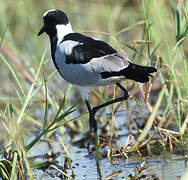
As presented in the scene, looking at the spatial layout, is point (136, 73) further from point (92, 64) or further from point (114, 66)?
point (92, 64)

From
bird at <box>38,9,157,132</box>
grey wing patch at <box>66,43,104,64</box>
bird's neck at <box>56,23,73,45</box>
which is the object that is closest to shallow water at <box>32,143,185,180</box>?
bird at <box>38,9,157,132</box>

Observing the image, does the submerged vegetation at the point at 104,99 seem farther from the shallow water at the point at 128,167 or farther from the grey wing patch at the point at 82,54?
the grey wing patch at the point at 82,54

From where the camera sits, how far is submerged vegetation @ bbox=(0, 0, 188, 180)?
390 cm

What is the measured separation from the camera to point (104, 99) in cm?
490

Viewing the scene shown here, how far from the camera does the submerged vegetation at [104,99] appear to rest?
3.90m

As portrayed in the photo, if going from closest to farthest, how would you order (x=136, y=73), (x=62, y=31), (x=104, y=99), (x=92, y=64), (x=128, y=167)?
(x=136, y=73) < (x=92, y=64) < (x=128, y=167) < (x=62, y=31) < (x=104, y=99)

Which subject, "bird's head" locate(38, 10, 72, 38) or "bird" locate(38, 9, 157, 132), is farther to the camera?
"bird's head" locate(38, 10, 72, 38)

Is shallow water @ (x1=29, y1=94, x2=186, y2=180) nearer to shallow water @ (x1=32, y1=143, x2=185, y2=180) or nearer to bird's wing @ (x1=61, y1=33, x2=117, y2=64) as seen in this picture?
shallow water @ (x1=32, y1=143, x2=185, y2=180)

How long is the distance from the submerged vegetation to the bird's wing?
0.23 metres

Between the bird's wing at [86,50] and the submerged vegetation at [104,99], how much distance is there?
23cm

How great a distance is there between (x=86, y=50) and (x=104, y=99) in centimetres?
108

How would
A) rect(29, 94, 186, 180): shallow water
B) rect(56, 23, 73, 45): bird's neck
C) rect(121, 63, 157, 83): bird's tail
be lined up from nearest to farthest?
rect(121, 63, 157, 83): bird's tail
rect(29, 94, 186, 180): shallow water
rect(56, 23, 73, 45): bird's neck

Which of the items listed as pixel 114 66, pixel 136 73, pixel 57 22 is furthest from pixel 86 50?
pixel 57 22

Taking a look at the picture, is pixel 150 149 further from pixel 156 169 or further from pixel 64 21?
pixel 64 21
